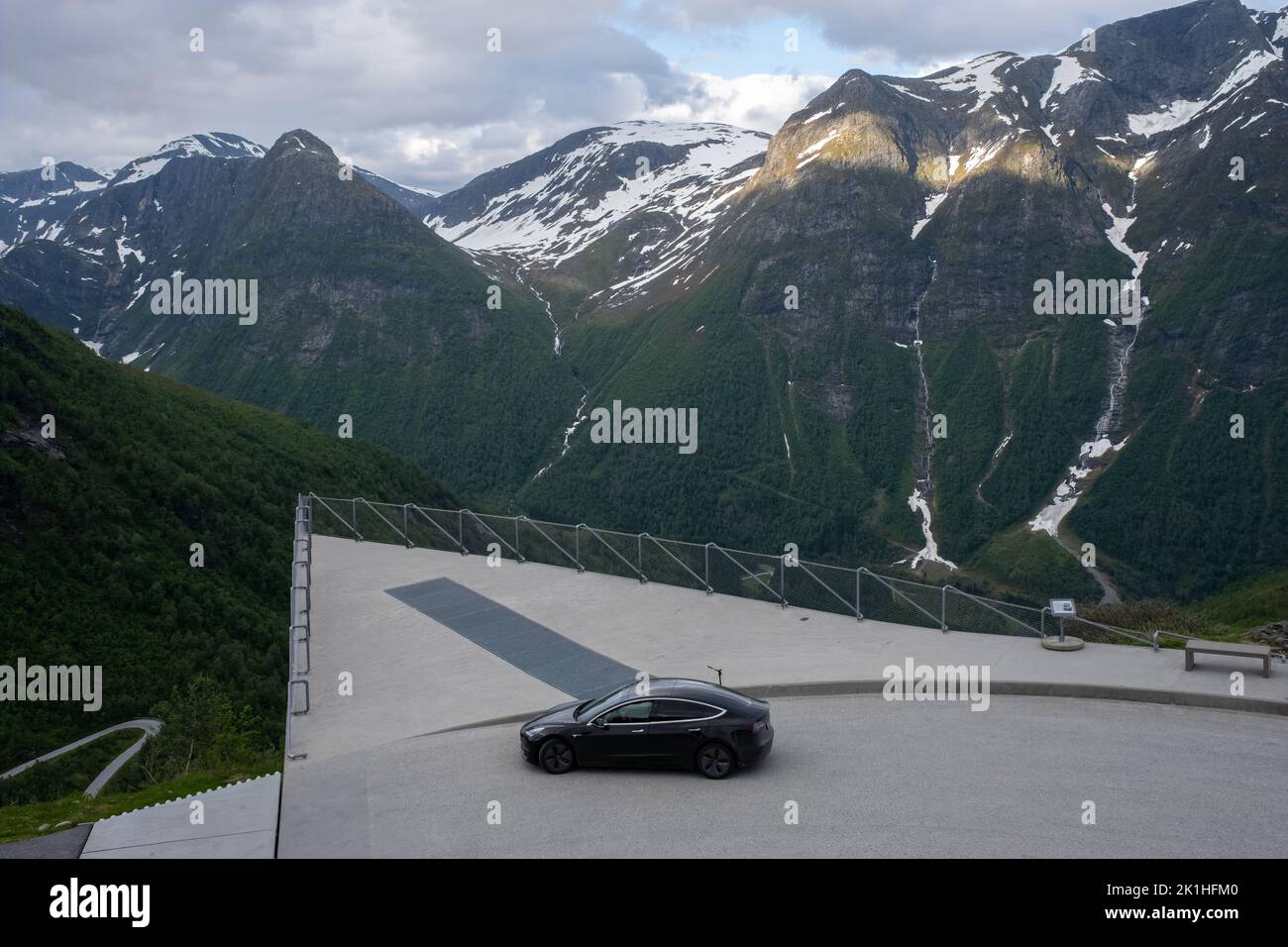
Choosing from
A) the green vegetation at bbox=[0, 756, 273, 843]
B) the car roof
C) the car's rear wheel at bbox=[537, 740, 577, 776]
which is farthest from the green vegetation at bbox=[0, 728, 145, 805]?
the car roof

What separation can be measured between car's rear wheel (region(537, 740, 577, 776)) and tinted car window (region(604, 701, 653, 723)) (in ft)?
2.66

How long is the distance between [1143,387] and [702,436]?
86.9m

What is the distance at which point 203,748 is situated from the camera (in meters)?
20.8

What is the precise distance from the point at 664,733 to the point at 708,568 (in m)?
11.4

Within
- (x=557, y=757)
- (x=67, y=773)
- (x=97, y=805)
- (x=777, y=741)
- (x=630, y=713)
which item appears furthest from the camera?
(x=67, y=773)

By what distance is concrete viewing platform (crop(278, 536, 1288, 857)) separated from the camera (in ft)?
41.1

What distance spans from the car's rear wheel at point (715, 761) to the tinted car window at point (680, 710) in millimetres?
465

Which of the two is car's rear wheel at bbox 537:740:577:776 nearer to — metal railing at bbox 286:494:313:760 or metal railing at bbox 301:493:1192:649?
metal railing at bbox 286:494:313:760

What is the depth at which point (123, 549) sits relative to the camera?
5078 centimetres

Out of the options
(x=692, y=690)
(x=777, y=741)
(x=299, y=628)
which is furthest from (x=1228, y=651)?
(x=299, y=628)

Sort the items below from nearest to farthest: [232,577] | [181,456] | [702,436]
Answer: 1. [232,577]
2. [181,456]
3. [702,436]

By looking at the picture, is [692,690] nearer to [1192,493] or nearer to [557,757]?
[557,757]
